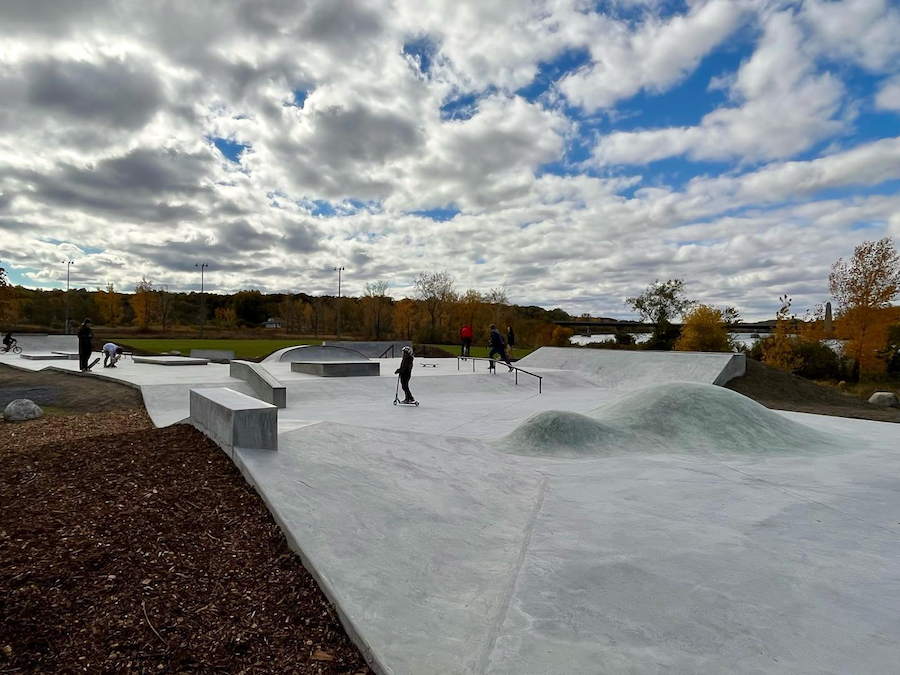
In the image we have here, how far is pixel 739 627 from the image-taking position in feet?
9.93

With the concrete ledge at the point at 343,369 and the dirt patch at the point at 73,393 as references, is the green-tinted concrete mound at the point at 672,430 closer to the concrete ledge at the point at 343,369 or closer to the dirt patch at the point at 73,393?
the concrete ledge at the point at 343,369

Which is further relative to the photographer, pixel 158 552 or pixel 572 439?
pixel 572 439

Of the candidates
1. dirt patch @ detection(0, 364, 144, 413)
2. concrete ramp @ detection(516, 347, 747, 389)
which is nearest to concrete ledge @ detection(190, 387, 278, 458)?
dirt patch @ detection(0, 364, 144, 413)

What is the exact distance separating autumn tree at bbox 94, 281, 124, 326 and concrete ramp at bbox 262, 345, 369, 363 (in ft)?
218

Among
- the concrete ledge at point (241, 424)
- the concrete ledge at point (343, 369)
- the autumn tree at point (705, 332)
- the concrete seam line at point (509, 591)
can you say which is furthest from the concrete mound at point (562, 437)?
the autumn tree at point (705, 332)

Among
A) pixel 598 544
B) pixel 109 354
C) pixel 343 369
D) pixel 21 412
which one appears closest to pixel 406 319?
pixel 109 354

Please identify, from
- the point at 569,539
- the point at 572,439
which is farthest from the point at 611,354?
the point at 569,539

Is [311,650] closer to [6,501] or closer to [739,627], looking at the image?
[739,627]

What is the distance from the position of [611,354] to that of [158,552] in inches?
782

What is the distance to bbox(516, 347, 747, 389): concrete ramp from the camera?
1727 cm

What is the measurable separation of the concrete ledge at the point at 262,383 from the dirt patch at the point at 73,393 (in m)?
2.48

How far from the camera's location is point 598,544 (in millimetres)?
4172

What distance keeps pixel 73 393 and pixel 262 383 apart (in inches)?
177

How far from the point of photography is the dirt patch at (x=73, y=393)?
10883 millimetres
